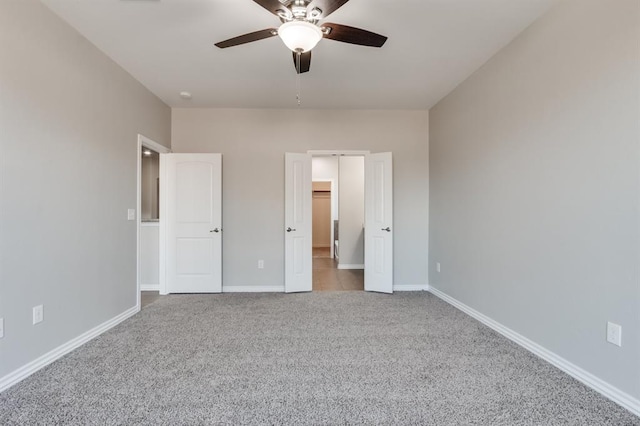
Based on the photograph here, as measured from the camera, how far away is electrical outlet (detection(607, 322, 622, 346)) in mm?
1723

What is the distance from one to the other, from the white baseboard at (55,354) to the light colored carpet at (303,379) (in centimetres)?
5

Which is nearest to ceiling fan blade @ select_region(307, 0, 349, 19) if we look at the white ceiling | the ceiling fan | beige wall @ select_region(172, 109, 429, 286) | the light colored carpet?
the ceiling fan

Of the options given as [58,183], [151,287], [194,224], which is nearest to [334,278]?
[194,224]

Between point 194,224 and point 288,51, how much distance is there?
2.54 metres

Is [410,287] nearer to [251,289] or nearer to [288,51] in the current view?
[251,289]

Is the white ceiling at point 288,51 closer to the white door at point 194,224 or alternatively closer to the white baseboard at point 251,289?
the white door at point 194,224

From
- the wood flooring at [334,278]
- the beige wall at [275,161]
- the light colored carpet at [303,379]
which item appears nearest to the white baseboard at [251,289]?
the beige wall at [275,161]

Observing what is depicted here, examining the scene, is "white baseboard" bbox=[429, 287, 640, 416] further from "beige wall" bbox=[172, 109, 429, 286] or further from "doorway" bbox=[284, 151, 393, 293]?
"beige wall" bbox=[172, 109, 429, 286]

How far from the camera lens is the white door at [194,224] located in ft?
13.3

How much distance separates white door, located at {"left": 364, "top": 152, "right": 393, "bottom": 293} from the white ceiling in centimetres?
89

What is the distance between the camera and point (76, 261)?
2.45m

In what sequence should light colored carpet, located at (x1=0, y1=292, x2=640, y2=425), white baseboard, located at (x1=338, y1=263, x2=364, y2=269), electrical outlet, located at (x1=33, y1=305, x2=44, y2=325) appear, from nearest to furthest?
light colored carpet, located at (x1=0, y1=292, x2=640, y2=425) < electrical outlet, located at (x1=33, y1=305, x2=44, y2=325) < white baseboard, located at (x1=338, y1=263, x2=364, y2=269)

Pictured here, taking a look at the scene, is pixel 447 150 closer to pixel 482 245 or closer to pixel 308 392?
pixel 482 245

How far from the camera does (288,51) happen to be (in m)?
2.76
